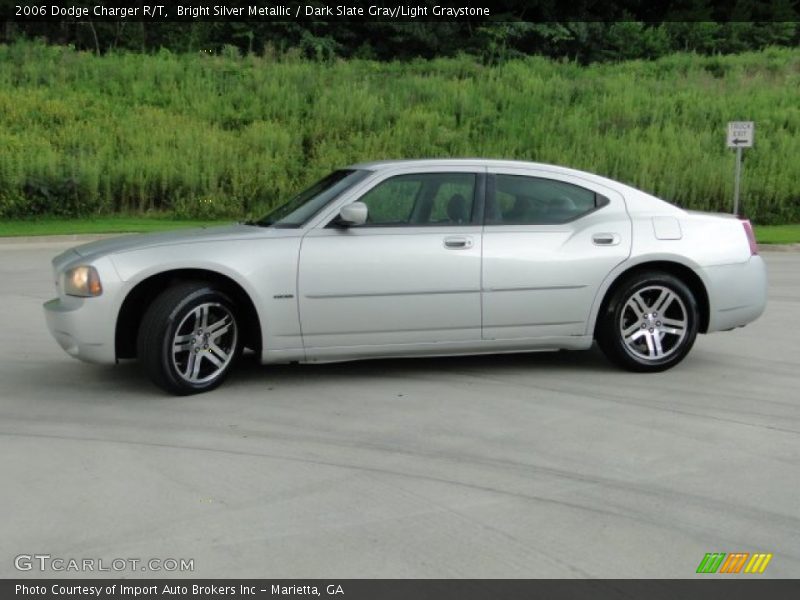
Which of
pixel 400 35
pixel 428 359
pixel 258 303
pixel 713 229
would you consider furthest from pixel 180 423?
pixel 400 35

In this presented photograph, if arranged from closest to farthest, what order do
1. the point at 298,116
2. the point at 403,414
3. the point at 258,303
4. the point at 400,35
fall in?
the point at 403,414 < the point at 258,303 < the point at 298,116 < the point at 400,35

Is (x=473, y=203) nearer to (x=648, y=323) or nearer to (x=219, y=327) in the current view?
(x=648, y=323)

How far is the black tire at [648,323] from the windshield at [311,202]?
6.68 feet

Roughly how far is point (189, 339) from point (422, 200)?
1.87 meters

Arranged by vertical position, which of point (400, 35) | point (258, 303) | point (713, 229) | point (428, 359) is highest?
point (400, 35)

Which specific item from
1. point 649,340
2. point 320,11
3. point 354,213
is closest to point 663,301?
point 649,340

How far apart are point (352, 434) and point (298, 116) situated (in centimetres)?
2845

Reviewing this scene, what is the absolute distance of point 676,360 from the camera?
24.8 feet

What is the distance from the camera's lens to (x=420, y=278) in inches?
275

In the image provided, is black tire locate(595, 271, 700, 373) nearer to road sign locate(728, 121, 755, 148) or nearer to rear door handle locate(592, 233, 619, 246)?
rear door handle locate(592, 233, 619, 246)

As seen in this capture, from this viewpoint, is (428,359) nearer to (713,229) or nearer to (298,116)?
(713,229)

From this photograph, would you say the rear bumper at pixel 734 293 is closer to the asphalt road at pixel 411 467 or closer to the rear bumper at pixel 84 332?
the asphalt road at pixel 411 467

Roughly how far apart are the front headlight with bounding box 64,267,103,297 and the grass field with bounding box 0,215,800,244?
1408 cm

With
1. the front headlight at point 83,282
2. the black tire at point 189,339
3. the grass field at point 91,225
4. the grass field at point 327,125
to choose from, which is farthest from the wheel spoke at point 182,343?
the grass field at point 327,125
